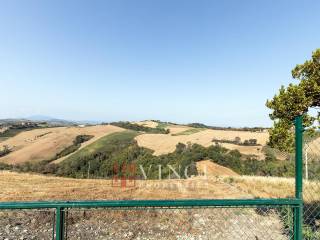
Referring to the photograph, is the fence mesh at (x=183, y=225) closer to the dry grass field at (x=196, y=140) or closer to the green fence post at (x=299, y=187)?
the green fence post at (x=299, y=187)

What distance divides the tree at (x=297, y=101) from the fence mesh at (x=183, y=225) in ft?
8.29

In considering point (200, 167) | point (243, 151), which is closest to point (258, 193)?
point (200, 167)

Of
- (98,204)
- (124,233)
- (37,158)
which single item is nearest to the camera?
(98,204)

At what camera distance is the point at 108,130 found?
89.4 metres

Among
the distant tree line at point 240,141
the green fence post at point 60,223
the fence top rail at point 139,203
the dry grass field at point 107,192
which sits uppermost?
the fence top rail at point 139,203

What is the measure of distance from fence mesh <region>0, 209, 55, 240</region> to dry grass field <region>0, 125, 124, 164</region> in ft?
187

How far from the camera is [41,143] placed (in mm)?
76438

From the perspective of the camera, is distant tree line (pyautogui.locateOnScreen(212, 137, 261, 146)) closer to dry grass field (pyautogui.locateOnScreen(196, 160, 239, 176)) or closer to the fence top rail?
dry grass field (pyautogui.locateOnScreen(196, 160, 239, 176))

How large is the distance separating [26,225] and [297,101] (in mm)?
10659


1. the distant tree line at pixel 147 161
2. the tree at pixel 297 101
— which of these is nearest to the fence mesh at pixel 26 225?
the tree at pixel 297 101

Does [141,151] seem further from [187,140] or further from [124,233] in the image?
[124,233]

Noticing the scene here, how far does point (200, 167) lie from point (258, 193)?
100ft

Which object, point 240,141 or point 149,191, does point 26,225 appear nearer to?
point 149,191

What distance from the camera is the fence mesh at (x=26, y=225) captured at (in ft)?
28.9
